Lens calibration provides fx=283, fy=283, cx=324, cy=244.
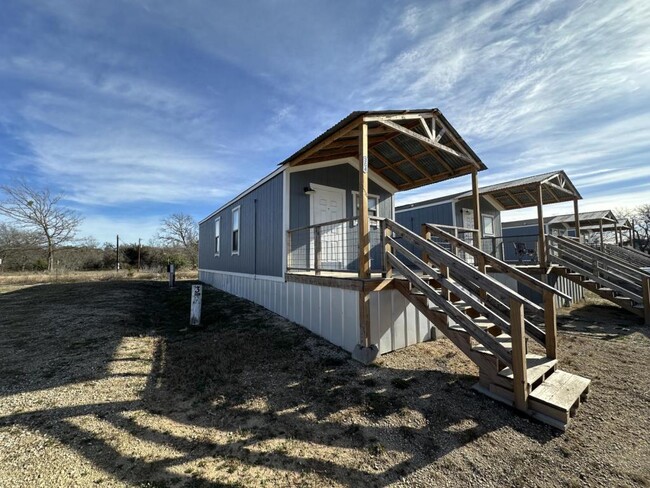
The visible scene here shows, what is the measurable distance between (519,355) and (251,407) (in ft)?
9.43

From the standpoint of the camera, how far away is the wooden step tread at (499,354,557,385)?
3.06m

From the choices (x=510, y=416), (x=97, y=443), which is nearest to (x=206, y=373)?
(x=97, y=443)

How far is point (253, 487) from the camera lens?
6.59 ft

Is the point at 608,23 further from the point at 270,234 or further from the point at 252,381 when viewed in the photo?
the point at 252,381

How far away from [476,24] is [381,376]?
687cm

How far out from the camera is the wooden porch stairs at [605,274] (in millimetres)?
7012

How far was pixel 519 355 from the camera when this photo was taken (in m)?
2.86

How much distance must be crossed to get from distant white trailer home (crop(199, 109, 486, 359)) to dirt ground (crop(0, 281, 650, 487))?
69 centimetres

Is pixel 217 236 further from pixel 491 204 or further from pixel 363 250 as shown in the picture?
pixel 491 204

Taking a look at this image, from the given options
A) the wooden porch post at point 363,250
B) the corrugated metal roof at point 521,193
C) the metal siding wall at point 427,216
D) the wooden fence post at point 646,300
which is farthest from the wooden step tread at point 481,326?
the metal siding wall at point 427,216

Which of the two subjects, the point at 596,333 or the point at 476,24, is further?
the point at 596,333

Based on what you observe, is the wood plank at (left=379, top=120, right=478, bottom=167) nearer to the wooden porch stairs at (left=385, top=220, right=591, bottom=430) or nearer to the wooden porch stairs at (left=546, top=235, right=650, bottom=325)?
the wooden porch stairs at (left=385, top=220, right=591, bottom=430)

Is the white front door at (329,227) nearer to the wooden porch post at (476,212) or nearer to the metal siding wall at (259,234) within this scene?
the metal siding wall at (259,234)

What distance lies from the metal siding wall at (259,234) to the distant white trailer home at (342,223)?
3 cm
